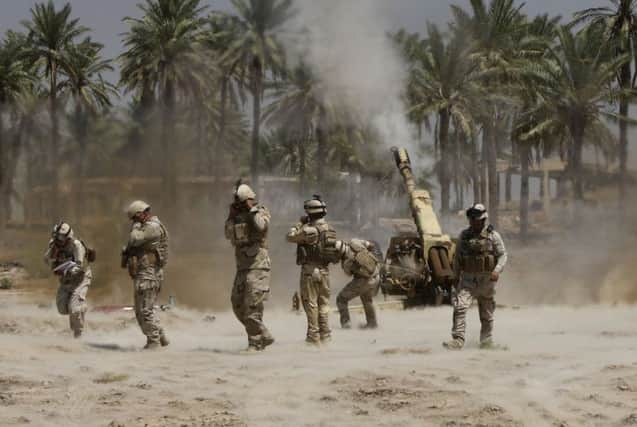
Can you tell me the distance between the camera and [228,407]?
821 cm

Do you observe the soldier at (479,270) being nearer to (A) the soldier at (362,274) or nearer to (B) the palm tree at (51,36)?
(A) the soldier at (362,274)

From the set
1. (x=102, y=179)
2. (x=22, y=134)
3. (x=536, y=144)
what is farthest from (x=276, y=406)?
(x=536, y=144)

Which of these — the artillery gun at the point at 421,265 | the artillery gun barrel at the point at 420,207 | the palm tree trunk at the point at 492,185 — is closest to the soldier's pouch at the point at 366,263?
the artillery gun at the point at 421,265

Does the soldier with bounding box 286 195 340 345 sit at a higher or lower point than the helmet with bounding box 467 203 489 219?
lower

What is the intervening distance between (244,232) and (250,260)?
1.09ft

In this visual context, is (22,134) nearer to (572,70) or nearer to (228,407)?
(572,70)

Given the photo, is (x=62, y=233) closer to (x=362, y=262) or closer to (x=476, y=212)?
(x=362, y=262)

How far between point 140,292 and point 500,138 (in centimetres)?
3855

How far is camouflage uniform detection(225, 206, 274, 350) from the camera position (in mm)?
11148

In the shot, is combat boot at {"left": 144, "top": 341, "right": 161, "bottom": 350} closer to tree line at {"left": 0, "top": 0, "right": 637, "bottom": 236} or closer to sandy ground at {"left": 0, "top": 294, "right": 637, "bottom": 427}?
sandy ground at {"left": 0, "top": 294, "right": 637, "bottom": 427}

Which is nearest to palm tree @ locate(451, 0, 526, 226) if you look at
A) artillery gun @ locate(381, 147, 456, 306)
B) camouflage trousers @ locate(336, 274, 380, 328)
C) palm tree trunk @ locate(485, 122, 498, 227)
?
palm tree trunk @ locate(485, 122, 498, 227)

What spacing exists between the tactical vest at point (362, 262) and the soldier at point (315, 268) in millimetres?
2419

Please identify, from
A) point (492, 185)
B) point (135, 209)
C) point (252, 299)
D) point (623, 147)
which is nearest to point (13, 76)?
point (492, 185)

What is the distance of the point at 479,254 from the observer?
11633mm
